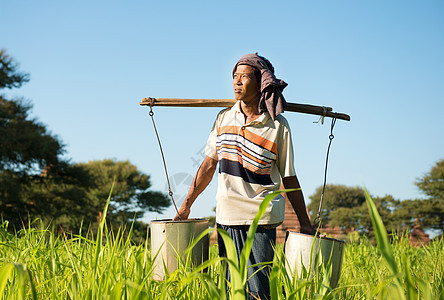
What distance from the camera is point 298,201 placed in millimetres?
2346

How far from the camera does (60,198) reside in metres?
17.6

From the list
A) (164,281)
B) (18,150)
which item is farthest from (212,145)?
(18,150)

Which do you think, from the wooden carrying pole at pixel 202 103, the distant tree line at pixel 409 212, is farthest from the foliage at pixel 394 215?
the wooden carrying pole at pixel 202 103

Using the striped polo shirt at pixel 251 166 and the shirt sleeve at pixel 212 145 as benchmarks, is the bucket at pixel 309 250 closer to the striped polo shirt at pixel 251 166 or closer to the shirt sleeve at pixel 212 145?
the striped polo shirt at pixel 251 166

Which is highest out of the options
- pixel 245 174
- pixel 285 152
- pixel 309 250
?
pixel 285 152

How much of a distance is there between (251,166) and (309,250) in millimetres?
510

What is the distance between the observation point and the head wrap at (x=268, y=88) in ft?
7.37

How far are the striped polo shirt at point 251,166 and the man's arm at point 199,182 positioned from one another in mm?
121

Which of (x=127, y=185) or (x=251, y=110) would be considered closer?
(x=251, y=110)

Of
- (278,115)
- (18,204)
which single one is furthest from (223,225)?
(18,204)

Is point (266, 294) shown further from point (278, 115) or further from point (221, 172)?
point (278, 115)

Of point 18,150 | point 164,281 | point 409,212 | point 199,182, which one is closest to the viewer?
point 164,281

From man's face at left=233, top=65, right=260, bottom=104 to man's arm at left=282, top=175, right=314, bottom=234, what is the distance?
0.49 meters

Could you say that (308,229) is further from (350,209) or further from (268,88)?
(350,209)
